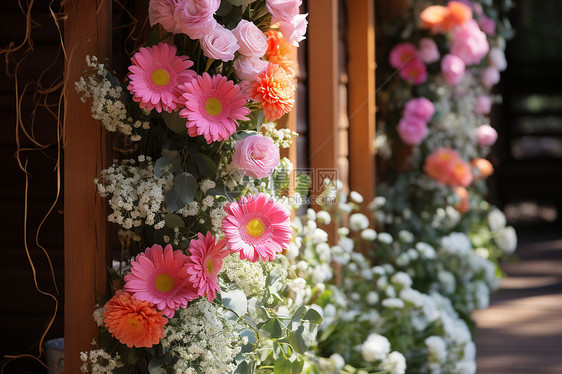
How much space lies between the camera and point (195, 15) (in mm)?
1114

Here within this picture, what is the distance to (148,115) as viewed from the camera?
1.18 metres

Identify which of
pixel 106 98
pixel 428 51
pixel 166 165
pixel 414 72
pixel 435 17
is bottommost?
pixel 166 165

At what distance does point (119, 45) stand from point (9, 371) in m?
0.83

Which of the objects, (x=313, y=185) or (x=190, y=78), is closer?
(x=190, y=78)

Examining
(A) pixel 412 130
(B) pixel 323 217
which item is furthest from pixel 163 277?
(A) pixel 412 130

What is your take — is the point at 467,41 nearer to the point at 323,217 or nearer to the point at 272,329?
the point at 323,217

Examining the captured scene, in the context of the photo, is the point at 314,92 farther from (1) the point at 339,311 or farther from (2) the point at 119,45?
(2) the point at 119,45

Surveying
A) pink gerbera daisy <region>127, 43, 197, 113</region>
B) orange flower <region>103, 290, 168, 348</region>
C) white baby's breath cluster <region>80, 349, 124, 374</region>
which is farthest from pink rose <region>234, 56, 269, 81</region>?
white baby's breath cluster <region>80, 349, 124, 374</region>

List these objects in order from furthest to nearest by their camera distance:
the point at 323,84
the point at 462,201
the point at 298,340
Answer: the point at 462,201, the point at 323,84, the point at 298,340

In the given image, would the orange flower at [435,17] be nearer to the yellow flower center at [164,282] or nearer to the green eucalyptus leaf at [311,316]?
the green eucalyptus leaf at [311,316]

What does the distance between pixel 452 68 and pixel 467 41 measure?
0.15 metres

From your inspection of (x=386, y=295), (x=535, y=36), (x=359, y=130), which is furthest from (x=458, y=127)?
(x=535, y=36)

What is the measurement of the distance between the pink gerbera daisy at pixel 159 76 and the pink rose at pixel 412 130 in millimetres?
2307

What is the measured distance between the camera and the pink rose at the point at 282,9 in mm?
1212
